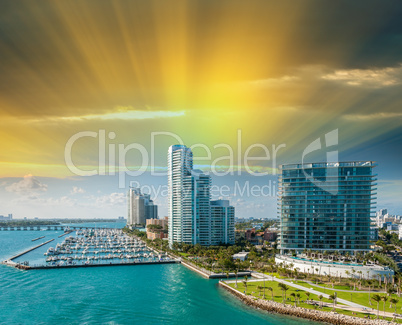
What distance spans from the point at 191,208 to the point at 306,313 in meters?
44.0

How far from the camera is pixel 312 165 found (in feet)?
176

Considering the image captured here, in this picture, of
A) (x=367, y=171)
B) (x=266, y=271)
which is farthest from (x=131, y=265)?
(x=367, y=171)

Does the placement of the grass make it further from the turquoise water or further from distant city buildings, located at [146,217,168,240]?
distant city buildings, located at [146,217,168,240]

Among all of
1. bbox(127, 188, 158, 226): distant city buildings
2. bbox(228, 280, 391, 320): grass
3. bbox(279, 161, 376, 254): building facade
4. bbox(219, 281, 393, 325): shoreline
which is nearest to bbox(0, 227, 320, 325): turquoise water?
bbox(219, 281, 393, 325): shoreline

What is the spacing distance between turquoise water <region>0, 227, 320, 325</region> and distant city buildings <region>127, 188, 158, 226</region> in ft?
386

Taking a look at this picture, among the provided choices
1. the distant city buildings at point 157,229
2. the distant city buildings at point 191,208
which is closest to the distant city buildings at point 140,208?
the distant city buildings at point 157,229

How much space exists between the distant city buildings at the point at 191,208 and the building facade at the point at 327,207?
22.3 meters

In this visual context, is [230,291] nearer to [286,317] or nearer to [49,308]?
[286,317]

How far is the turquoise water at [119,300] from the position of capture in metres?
29.6

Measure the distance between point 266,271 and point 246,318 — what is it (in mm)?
18376

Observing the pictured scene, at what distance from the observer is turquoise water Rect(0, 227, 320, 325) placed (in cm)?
2964

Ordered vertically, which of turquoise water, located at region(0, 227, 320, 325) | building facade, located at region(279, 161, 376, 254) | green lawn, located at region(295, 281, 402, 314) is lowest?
turquoise water, located at region(0, 227, 320, 325)

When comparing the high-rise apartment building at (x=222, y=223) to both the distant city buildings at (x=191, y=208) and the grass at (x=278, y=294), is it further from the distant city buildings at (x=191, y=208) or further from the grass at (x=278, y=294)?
the grass at (x=278, y=294)

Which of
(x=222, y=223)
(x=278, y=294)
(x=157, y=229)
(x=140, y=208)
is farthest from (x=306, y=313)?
(x=140, y=208)
